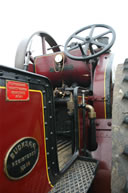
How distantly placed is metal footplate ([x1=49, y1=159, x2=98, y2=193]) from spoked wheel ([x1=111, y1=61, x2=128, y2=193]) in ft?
0.91

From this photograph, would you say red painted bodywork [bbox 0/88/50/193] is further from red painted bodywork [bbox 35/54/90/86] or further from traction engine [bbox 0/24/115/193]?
red painted bodywork [bbox 35/54/90/86]

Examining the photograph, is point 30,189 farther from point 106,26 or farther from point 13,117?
point 106,26

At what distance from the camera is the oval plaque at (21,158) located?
58 cm

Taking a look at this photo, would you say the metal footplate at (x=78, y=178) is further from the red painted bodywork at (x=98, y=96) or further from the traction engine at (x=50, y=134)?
the red painted bodywork at (x=98, y=96)

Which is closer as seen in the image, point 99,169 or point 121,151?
point 121,151

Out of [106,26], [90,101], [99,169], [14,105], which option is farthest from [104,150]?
[106,26]

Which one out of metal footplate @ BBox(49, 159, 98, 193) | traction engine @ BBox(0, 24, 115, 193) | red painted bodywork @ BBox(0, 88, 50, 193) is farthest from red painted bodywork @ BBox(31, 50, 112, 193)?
red painted bodywork @ BBox(0, 88, 50, 193)

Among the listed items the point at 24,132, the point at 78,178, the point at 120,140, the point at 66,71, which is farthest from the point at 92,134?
the point at 66,71

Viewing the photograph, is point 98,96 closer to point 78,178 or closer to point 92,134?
point 92,134

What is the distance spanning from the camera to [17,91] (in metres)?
0.63

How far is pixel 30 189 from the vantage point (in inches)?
27.2

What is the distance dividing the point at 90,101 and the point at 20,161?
116 centimetres

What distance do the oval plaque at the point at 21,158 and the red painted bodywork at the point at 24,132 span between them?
2cm

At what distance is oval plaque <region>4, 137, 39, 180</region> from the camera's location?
22.9 inches
